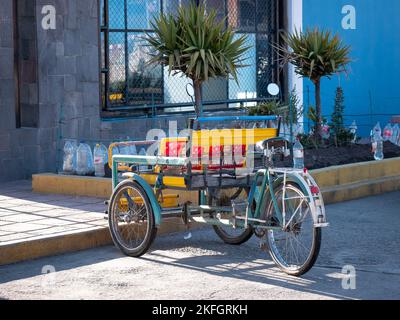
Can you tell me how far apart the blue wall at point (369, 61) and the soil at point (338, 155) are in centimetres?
457

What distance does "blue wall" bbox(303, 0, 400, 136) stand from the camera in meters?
18.2

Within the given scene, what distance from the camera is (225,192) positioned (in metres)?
8.37

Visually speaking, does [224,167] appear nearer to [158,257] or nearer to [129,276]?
[158,257]

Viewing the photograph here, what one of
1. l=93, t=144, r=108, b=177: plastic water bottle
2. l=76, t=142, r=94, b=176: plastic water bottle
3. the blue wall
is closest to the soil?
l=93, t=144, r=108, b=177: plastic water bottle

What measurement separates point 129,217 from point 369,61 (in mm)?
11960

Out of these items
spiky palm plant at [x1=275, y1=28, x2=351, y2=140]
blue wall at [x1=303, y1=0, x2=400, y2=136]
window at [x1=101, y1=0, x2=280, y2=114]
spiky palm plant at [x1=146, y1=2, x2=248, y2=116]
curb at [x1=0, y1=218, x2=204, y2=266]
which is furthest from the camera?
blue wall at [x1=303, y1=0, x2=400, y2=136]

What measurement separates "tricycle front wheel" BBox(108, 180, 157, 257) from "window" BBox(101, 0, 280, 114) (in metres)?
5.78

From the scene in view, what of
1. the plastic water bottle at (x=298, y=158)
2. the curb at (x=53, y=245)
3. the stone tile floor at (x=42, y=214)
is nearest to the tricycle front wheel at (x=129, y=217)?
the curb at (x=53, y=245)

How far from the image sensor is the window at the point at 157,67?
14.1m

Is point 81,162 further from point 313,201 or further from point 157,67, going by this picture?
point 313,201

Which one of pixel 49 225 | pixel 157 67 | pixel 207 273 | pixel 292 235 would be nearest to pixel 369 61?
pixel 157 67

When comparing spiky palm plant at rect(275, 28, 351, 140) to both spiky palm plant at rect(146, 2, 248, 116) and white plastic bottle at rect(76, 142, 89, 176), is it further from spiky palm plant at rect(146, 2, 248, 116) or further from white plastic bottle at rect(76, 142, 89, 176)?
white plastic bottle at rect(76, 142, 89, 176)

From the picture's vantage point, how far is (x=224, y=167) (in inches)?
319
